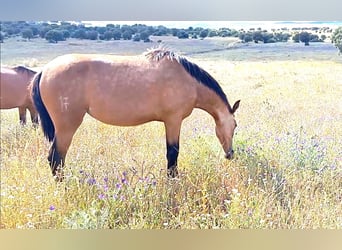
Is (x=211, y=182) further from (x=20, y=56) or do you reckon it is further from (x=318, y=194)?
(x=20, y=56)

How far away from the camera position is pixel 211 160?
6.94 ft

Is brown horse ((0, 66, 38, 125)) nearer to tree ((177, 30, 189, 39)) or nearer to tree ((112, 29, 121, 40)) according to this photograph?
tree ((112, 29, 121, 40))

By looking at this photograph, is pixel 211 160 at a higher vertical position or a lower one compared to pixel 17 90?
lower

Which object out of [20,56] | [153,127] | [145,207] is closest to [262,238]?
[145,207]

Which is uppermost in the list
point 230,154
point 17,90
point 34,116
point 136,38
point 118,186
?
point 136,38

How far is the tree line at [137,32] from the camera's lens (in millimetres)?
2025

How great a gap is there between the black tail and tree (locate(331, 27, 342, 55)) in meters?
1.12

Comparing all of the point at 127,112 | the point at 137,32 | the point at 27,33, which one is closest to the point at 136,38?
the point at 137,32

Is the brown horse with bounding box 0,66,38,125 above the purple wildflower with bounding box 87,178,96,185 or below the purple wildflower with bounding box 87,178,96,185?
above

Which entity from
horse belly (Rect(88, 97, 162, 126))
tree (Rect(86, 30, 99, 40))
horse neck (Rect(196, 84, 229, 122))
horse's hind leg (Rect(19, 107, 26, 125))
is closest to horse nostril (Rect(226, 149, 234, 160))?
horse neck (Rect(196, 84, 229, 122))

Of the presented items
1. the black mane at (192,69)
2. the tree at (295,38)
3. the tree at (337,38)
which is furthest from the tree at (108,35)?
the tree at (337,38)

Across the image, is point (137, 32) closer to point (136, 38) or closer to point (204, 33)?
point (136, 38)

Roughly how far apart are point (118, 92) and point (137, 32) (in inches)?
9.4

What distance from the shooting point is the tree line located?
2.03m
